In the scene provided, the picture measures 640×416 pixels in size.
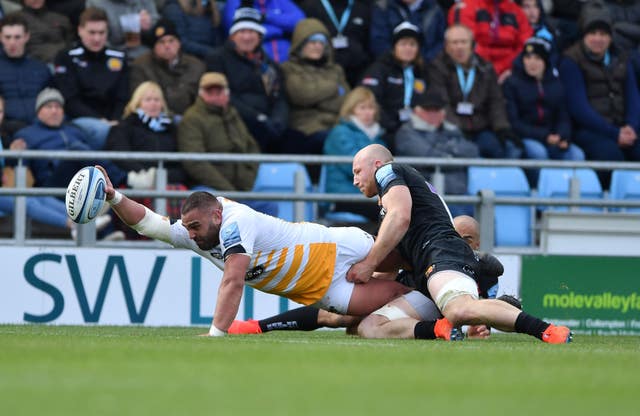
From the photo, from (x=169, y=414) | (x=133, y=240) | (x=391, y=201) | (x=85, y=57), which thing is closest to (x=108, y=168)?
(x=133, y=240)

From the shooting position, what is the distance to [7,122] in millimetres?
14766

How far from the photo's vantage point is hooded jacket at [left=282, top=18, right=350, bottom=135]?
16.2m

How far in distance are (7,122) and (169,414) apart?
9883mm

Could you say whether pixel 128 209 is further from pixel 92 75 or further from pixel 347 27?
pixel 347 27

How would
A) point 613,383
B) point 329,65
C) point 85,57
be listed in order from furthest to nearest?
point 329,65, point 85,57, point 613,383

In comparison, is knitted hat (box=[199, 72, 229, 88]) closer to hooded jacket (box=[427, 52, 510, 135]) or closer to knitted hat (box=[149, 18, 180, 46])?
knitted hat (box=[149, 18, 180, 46])

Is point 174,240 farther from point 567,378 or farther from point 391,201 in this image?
point 567,378

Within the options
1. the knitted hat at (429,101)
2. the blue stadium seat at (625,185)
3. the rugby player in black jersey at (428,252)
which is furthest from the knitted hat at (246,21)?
the rugby player in black jersey at (428,252)

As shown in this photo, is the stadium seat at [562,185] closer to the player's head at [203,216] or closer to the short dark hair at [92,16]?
the short dark hair at [92,16]

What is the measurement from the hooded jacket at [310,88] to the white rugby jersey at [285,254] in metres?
5.37

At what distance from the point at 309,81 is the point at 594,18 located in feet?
13.4

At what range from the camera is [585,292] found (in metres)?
14.5

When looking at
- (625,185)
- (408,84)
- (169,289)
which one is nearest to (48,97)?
(169,289)

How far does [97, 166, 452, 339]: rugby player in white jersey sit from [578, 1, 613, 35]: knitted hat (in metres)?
7.81
